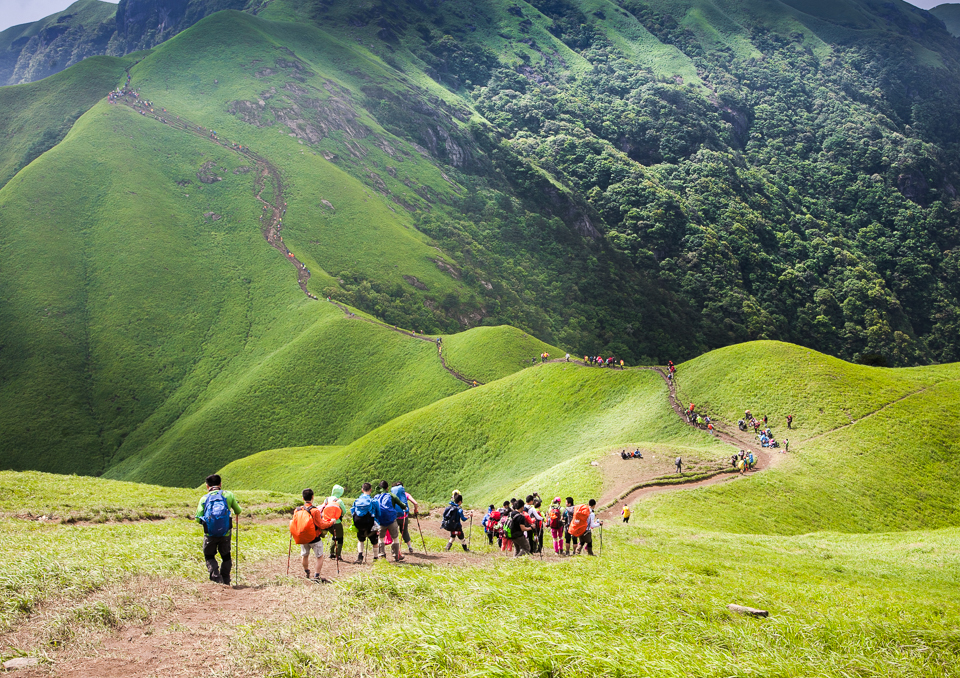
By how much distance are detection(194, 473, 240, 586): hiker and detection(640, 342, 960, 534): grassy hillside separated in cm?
2981

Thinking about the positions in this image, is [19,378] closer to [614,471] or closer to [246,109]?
[614,471]

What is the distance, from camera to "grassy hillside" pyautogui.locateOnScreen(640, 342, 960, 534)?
1543 inches

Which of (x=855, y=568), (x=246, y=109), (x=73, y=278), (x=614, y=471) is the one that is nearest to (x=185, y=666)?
(x=855, y=568)

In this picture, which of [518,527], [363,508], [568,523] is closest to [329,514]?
[363,508]

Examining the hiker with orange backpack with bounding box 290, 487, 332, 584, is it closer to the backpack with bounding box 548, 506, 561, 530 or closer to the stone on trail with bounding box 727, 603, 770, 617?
the stone on trail with bounding box 727, 603, 770, 617

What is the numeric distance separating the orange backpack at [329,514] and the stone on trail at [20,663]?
7.44 meters

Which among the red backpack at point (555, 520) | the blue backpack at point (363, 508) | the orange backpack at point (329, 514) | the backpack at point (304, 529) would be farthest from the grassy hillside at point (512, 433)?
the backpack at point (304, 529)

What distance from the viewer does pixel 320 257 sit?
14625 centimetres

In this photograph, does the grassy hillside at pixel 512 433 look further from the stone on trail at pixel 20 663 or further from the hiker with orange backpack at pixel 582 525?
the stone on trail at pixel 20 663

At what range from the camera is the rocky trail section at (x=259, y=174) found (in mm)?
143475

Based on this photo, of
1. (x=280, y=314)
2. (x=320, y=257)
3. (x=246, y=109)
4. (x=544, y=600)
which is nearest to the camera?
(x=544, y=600)

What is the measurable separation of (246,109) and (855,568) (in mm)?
221124

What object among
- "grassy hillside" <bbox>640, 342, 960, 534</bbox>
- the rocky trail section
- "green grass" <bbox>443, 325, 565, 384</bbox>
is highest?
the rocky trail section

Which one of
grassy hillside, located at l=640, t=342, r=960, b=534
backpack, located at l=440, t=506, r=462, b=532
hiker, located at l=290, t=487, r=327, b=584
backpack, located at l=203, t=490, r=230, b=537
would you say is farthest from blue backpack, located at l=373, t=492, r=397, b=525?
grassy hillside, located at l=640, t=342, r=960, b=534
